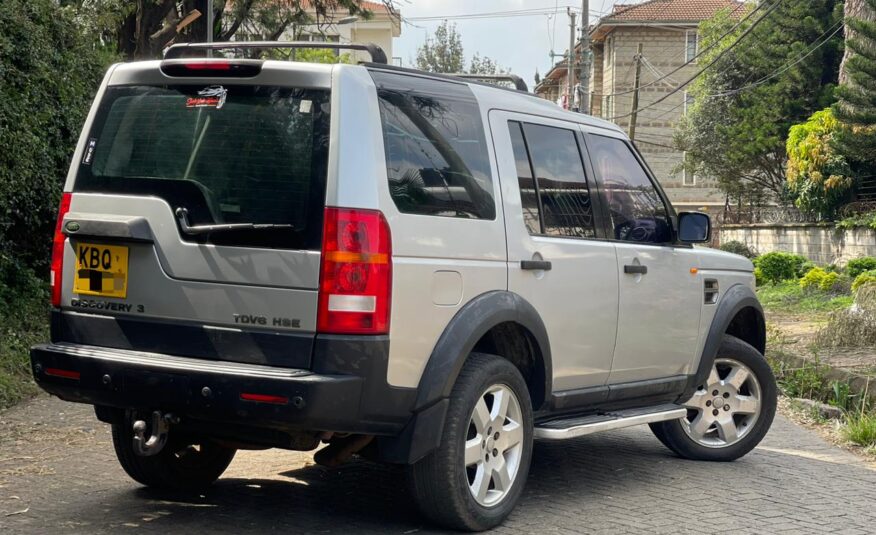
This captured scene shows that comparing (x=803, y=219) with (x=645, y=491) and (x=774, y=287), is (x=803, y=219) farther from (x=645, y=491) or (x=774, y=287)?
(x=645, y=491)

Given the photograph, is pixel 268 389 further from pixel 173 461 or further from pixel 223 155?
pixel 173 461

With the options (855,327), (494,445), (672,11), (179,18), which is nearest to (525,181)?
(494,445)

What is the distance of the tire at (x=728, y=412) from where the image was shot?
25.8 feet

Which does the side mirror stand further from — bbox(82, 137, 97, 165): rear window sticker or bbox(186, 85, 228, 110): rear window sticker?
bbox(82, 137, 97, 165): rear window sticker

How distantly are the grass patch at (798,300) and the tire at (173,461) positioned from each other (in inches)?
567

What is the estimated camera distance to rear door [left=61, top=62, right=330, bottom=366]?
506 cm

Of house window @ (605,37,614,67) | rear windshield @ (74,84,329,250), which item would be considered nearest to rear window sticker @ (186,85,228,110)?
rear windshield @ (74,84,329,250)

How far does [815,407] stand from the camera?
409 inches

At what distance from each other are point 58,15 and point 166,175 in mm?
7793

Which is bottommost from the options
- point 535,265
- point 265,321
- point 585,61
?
point 265,321

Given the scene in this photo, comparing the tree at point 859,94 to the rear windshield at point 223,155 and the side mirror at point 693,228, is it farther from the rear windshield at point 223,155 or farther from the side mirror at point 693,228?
the rear windshield at point 223,155

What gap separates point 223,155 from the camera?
17.4ft

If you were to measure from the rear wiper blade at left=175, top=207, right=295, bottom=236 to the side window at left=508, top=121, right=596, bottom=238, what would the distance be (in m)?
1.54

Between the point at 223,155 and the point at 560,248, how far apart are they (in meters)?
1.92
